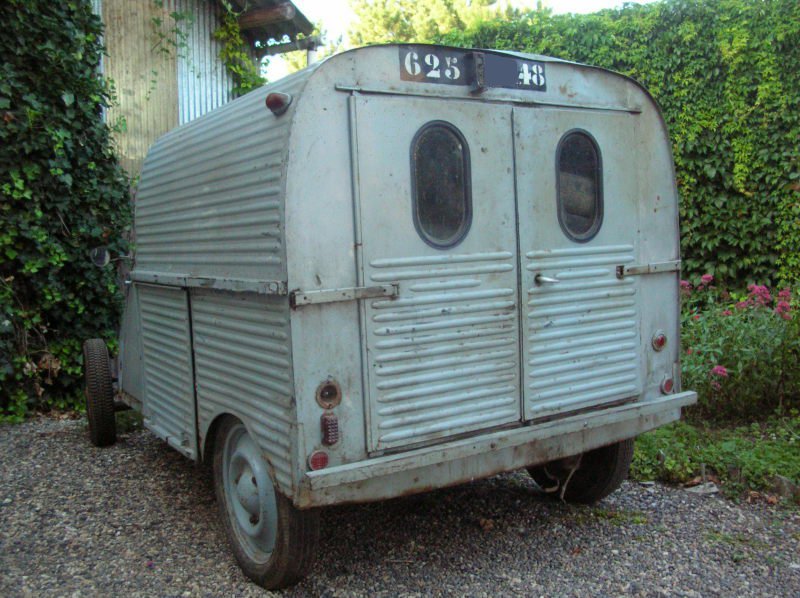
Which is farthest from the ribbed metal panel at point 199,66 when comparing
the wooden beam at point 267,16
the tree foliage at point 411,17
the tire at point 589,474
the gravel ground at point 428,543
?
the tree foliage at point 411,17

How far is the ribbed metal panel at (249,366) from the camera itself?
10.6 ft

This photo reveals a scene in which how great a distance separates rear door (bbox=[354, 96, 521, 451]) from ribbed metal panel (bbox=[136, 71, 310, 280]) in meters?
0.40

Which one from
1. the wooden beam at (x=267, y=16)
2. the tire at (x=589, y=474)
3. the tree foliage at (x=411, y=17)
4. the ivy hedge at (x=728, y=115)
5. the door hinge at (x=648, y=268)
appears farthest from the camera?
the tree foliage at (x=411, y=17)

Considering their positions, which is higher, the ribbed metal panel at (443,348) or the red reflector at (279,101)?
the red reflector at (279,101)

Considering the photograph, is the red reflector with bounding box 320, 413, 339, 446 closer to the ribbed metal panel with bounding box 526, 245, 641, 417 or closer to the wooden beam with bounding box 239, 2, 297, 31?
the ribbed metal panel with bounding box 526, 245, 641, 417

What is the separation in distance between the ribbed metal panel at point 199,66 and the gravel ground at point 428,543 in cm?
525

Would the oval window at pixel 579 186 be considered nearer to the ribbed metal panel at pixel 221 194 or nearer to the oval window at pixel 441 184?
the oval window at pixel 441 184

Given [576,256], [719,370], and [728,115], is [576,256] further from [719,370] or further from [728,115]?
[728,115]

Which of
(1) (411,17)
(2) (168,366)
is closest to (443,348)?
(2) (168,366)

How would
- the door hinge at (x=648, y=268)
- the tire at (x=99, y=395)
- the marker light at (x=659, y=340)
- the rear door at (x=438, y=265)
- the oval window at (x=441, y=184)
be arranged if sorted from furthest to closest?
the tire at (x=99, y=395) < the marker light at (x=659, y=340) < the door hinge at (x=648, y=268) < the oval window at (x=441, y=184) < the rear door at (x=438, y=265)

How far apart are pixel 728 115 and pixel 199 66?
632 cm

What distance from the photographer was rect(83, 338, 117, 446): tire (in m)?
5.78

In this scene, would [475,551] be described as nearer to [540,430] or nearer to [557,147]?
[540,430]

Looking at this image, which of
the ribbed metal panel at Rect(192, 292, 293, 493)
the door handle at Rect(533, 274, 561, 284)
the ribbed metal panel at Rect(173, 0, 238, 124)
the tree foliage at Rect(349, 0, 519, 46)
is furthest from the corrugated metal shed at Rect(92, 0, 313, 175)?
the tree foliage at Rect(349, 0, 519, 46)
